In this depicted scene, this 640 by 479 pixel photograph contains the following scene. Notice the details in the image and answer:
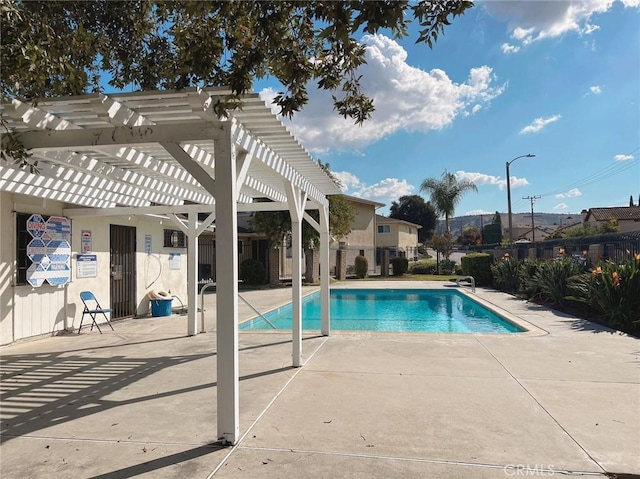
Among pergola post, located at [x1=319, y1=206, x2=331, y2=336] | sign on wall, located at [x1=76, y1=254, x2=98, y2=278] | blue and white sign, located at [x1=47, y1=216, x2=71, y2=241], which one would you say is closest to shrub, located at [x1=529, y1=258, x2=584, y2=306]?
pergola post, located at [x1=319, y1=206, x2=331, y2=336]

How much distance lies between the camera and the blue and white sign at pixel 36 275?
8048 mm

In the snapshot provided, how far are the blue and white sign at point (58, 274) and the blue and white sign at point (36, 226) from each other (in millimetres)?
683

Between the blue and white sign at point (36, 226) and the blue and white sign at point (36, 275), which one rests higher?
the blue and white sign at point (36, 226)

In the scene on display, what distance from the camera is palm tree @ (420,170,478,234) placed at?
31797mm

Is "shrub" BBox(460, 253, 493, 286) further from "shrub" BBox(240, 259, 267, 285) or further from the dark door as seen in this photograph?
the dark door

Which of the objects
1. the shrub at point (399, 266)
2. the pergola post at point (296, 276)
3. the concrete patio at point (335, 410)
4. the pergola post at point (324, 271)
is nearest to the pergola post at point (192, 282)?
the concrete patio at point (335, 410)

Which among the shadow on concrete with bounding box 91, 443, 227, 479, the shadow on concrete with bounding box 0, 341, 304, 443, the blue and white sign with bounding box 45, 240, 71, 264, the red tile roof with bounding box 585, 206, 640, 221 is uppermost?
the red tile roof with bounding box 585, 206, 640, 221

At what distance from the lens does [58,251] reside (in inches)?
349

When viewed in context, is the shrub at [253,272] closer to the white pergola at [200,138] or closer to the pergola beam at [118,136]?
the white pergola at [200,138]

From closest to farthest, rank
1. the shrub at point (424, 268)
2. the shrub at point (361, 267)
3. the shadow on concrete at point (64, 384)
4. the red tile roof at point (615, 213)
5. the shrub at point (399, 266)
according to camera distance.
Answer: the shadow on concrete at point (64, 384)
the shrub at point (361, 267)
the shrub at point (399, 266)
the shrub at point (424, 268)
the red tile roof at point (615, 213)

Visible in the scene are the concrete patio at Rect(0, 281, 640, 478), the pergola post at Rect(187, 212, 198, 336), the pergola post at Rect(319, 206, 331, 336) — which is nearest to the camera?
the concrete patio at Rect(0, 281, 640, 478)

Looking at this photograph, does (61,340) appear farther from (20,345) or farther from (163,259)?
(163,259)

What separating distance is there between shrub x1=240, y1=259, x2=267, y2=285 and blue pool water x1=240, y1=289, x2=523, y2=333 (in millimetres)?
4866

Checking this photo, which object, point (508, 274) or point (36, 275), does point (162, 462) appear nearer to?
point (36, 275)
